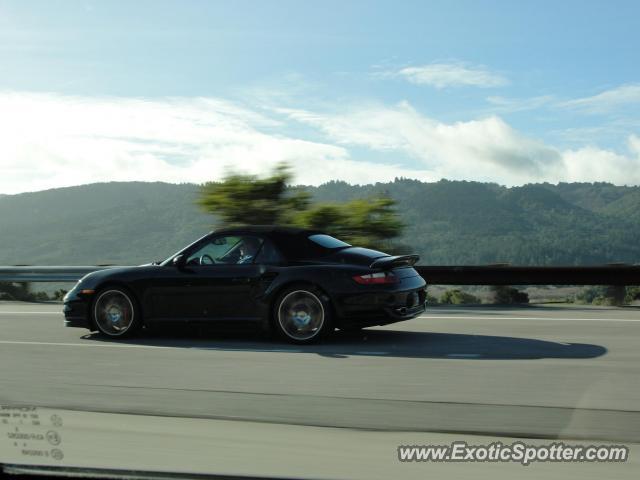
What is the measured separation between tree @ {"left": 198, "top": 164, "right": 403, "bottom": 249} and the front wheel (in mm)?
8743

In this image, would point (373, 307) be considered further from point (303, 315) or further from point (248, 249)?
point (248, 249)

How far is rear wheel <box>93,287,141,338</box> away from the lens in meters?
9.99

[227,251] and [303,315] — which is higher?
[227,251]

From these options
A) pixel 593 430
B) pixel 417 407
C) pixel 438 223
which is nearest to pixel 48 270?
pixel 417 407

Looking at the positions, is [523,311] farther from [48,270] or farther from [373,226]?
[48,270]

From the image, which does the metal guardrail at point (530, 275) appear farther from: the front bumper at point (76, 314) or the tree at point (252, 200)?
the front bumper at point (76, 314)

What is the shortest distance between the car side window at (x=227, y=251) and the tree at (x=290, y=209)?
8.38 m

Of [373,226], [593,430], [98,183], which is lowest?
[593,430]

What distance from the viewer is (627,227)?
107 metres

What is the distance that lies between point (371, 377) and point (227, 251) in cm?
319

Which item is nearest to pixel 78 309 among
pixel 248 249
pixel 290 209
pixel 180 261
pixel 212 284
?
pixel 180 261

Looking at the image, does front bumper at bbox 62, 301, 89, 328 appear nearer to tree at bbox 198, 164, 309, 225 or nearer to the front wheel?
the front wheel

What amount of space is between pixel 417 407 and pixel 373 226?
12452 mm

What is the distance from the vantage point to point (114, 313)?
1010cm
